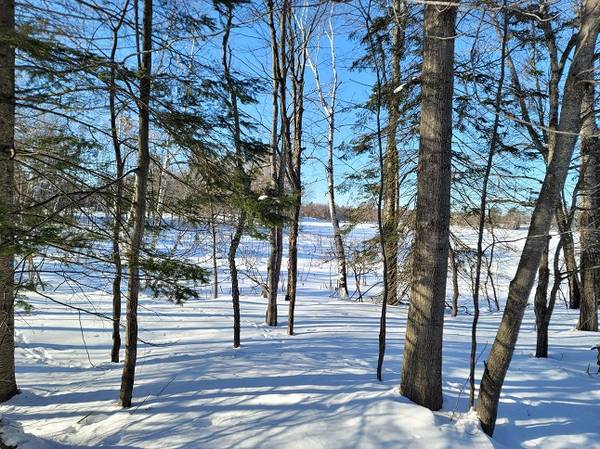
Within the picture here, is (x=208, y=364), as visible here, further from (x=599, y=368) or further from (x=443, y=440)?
(x=599, y=368)

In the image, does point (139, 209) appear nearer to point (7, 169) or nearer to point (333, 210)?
point (7, 169)

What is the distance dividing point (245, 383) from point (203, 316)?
4.46 metres

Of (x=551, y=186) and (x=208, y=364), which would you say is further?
(x=208, y=364)

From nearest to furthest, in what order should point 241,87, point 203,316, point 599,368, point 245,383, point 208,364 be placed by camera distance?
point 245,383, point 241,87, point 208,364, point 599,368, point 203,316

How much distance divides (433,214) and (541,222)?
34.9 inches

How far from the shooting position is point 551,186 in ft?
10.5

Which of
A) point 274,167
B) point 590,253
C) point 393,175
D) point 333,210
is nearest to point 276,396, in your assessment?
point 274,167

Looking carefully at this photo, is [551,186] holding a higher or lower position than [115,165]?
lower

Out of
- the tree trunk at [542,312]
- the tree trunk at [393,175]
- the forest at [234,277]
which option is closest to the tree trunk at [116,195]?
the forest at [234,277]

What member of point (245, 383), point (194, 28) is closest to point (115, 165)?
point (194, 28)

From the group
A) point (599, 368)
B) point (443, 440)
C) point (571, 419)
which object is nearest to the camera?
point (443, 440)

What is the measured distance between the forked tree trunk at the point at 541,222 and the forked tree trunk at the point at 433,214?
44cm

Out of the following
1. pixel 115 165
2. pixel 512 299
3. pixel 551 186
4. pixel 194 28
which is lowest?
pixel 512 299

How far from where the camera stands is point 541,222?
319 centimetres
